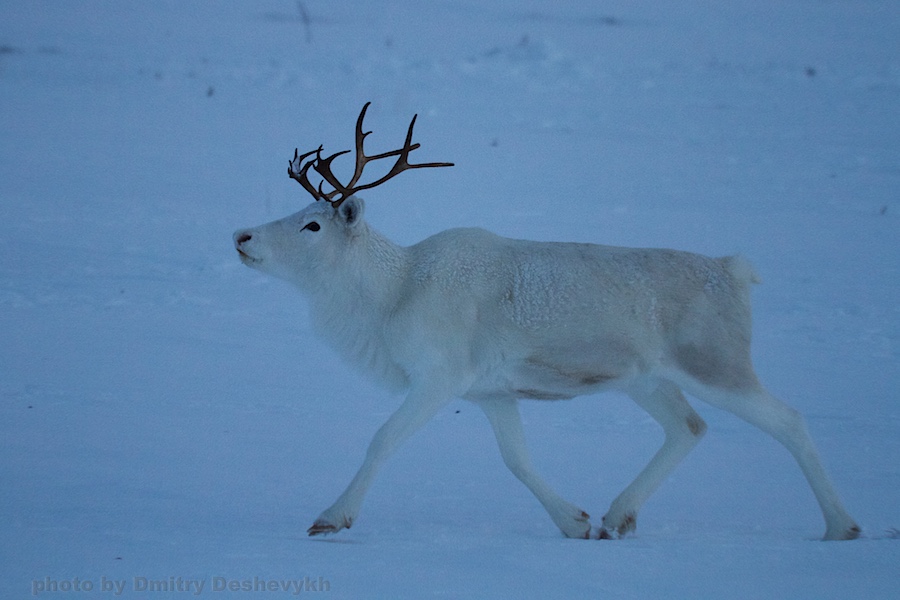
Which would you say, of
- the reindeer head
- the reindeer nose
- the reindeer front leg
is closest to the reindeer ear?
the reindeer head

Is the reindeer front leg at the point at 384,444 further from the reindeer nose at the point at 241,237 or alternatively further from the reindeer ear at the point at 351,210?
the reindeer nose at the point at 241,237

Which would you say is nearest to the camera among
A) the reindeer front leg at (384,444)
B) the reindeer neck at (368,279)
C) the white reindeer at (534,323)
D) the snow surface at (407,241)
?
the snow surface at (407,241)

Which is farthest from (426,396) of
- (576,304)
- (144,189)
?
(144,189)

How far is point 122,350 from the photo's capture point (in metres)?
8.58

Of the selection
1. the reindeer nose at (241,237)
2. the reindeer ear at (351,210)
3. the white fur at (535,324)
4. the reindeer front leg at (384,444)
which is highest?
the reindeer ear at (351,210)

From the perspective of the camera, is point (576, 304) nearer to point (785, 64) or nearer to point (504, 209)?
point (504, 209)

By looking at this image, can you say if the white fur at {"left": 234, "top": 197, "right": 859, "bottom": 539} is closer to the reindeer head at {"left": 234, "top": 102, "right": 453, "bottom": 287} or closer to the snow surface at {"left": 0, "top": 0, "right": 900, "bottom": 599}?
the reindeer head at {"left": 234, "top": 102, "right": 453, "bottom": 287}

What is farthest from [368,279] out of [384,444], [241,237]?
[384,444]

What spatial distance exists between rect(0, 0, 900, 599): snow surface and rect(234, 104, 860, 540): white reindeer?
1.76ft

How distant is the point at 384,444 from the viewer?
18.4ft

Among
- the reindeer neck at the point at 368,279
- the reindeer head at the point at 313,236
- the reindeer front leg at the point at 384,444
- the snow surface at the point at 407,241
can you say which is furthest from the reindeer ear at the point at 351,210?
the snow surface at the point at 407,241

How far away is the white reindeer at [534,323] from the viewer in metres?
5.96

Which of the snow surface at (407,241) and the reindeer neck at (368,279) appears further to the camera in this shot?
the reindeer neck at (368,279)

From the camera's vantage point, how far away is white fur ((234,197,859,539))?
19.6ft
